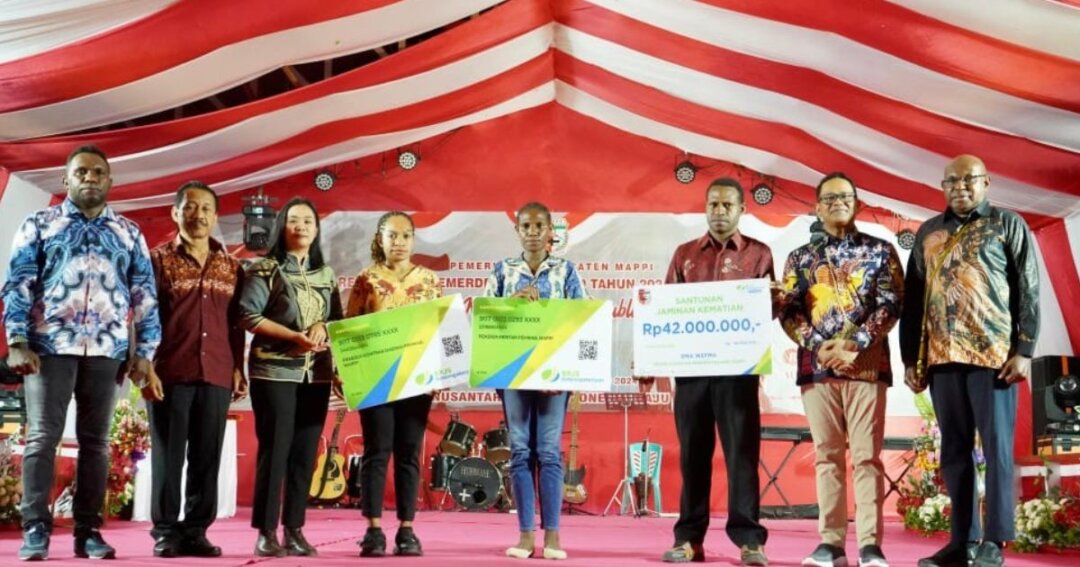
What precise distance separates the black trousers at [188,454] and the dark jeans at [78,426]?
0.20 meters

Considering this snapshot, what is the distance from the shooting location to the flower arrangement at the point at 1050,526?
5.90 meters

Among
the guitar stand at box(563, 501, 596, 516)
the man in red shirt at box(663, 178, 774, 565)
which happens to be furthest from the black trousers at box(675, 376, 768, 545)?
the guitar stand at box(563, 501, 596, 516)

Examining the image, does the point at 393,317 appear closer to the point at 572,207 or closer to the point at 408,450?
the point at 408,450

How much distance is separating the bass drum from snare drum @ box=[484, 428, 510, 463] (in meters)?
0.19

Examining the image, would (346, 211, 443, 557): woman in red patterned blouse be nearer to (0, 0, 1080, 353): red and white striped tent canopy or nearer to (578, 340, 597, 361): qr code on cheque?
(578, 340, 597, 361): qr code on cheque

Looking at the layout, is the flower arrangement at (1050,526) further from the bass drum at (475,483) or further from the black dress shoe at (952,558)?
the bass drum at (475,483)

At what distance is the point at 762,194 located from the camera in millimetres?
10242

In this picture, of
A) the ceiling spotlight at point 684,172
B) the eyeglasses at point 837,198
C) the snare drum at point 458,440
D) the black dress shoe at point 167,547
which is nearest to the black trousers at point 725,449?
the eyeglasses at point 837,198

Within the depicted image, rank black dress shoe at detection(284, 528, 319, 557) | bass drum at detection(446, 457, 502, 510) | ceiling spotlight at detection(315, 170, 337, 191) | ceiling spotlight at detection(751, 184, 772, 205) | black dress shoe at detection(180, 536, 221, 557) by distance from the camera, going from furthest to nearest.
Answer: ceiling spotlight at detection(315, 170, 337, 191) → ceiling spotlight at detection(751, 184, 772, 205) → bass drum at detection(446, 457, 502, 510) → black dress shoe at detection(284, 528, 319, 557) → black dress shoe at detection(180, 536, 221, 557)

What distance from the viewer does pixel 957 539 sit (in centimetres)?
425

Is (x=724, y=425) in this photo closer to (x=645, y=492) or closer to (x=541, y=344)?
(x=541, y=344)

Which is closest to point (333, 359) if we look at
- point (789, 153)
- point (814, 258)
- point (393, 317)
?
point (393, 317)

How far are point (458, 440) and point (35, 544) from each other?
5655mm

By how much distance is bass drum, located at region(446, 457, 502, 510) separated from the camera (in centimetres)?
916
